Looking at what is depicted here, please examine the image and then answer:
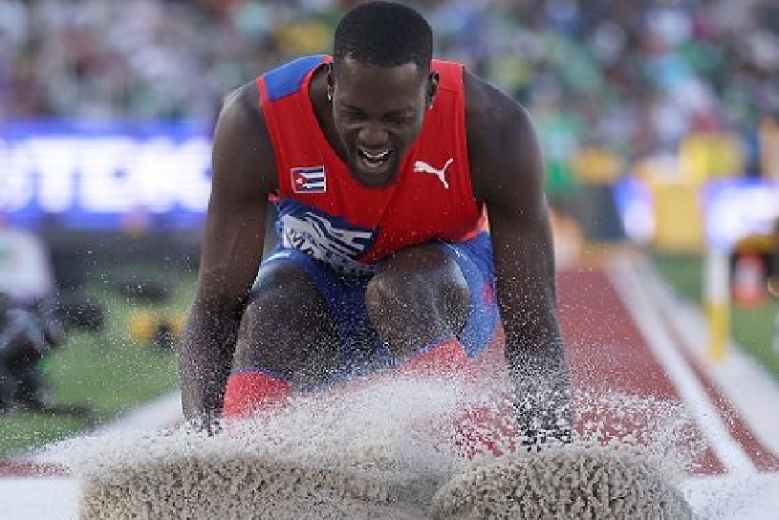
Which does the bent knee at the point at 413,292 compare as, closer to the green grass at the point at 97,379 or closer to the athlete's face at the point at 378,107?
the athlete's face at the point at 378,107

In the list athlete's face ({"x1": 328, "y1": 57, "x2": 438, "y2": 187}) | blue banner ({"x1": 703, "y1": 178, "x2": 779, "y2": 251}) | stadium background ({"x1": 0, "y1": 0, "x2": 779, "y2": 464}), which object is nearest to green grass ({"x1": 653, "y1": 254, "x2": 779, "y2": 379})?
stadium background ({"x1": 0, "y1": 0, "x2": 779, "y2": 464})

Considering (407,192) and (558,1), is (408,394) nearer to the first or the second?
(407,192)

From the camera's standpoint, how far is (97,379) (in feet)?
22.6

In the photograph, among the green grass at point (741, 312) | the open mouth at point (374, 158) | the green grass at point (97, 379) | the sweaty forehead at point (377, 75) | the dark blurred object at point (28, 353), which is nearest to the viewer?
the sweaty forehead at point (377, 75)

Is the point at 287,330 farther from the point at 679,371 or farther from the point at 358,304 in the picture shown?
the point at 679,371

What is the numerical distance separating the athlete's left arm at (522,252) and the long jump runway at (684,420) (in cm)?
12

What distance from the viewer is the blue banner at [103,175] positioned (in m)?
13.1

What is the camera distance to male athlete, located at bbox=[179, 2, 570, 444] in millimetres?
3570

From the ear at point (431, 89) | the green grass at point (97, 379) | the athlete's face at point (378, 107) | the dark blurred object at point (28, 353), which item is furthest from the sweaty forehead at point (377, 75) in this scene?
the dark blurred object at point (28, 353)

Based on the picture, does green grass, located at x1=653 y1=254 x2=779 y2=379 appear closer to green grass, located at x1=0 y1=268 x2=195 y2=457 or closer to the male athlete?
green grass, located at x1=0 y1=268 x2=195 y2=457

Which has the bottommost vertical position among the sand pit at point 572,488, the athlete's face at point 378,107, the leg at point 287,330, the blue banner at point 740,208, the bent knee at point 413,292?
the blue banner at point 740,208

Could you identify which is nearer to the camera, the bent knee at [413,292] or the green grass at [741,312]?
the bent knee at [413,292]

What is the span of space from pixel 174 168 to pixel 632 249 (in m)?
5.00

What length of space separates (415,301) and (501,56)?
13.5 metres
